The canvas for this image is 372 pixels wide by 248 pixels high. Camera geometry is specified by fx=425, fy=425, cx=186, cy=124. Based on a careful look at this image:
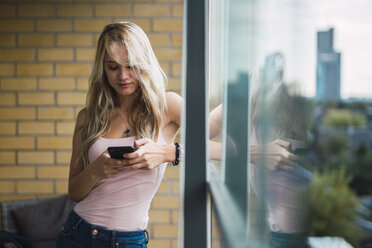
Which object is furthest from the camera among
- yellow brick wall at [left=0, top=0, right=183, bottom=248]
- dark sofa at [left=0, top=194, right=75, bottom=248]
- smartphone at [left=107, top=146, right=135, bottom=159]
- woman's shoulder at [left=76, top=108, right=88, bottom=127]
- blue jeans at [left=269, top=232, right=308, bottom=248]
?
yellow brick wall at [left=0, top=0, right=183, bottom=248]

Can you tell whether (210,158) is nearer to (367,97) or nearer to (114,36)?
(114,36)

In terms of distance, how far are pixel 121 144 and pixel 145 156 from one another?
16 cm

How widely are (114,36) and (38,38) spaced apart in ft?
4.78

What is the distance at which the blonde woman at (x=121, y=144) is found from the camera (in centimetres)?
149

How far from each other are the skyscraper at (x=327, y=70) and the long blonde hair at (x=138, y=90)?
1.24 meters

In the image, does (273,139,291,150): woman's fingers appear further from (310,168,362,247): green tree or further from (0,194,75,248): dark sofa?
(0,194,75,248): dark sofa

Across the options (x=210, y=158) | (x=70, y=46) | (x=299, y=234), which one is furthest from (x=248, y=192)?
(x=70, y=46)

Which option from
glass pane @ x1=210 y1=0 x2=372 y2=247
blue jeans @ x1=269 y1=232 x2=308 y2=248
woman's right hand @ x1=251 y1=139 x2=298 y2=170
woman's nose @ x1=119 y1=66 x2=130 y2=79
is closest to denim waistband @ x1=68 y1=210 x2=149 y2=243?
woman's nose @ x1=119 y1=66 x2=130 y2=79

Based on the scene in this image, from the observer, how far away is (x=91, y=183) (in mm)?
1530

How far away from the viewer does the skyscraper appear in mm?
248

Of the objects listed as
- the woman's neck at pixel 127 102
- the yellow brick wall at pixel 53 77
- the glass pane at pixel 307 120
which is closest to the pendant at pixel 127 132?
the woman's neck at pixel 127 102

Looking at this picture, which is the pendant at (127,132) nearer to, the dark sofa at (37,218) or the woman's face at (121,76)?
the woman's face at (121,76)

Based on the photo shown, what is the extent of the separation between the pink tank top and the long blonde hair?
6 cm

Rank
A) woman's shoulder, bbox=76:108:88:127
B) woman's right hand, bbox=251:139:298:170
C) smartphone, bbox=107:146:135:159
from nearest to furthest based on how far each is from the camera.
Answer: woman's right hand, bbox=251:139:298:170, smartphone, bbox=107:146:135:159, woman's shoulder, bbox=76:108:88:127
